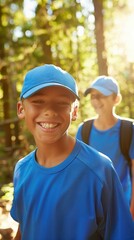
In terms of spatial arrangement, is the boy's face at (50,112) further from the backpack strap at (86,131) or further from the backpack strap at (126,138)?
the backpack strap at (86,131)

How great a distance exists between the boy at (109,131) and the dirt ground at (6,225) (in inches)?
83.7

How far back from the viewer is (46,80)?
74.9 inches

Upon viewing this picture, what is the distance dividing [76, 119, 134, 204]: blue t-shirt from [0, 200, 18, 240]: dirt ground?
2135 millimetres

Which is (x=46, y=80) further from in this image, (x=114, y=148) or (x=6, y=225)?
(x=6, y=225)

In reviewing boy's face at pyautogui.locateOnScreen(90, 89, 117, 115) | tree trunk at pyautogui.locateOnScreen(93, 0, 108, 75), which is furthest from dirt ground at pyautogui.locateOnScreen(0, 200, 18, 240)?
tree trunk at pyautogui.locateOnScreen(93, 0, 108, 75)

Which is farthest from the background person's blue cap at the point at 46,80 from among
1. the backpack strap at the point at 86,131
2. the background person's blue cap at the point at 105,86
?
the background person's blue cap at the point at 105,86

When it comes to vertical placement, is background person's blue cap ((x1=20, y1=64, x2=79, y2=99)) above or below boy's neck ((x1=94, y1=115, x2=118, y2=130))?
above

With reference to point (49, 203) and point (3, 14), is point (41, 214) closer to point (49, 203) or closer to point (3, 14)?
point (49, 203)

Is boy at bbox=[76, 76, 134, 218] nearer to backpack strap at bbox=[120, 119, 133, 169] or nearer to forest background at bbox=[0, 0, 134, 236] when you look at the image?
backpack strap at bbox=[120, 119, 133, 169]

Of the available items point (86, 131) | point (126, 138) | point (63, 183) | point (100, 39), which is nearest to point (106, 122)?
point (86, 131)

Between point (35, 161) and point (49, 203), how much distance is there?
1.03 feet

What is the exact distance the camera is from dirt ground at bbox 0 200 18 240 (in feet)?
16.3

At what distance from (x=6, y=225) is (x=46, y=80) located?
13.7 feet

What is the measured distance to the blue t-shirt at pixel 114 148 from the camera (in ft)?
12.0
